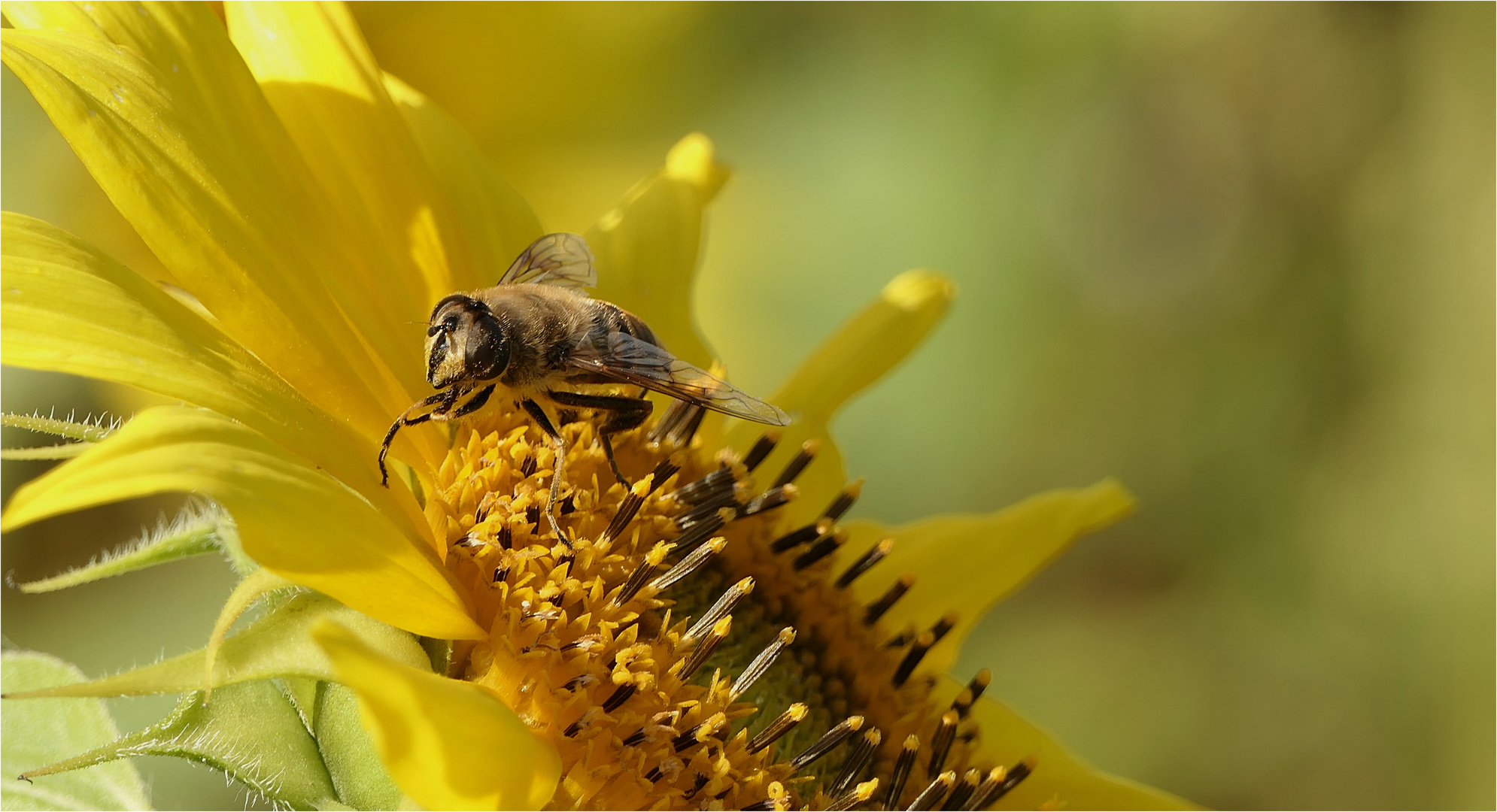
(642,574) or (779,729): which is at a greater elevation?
(642,574)

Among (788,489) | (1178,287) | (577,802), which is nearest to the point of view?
(577,802)

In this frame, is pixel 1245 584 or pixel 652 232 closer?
pixel 652 232

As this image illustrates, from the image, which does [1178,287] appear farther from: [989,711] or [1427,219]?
[989,711]

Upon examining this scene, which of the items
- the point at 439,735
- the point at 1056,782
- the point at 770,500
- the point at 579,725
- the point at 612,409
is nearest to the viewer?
the point at 439,735

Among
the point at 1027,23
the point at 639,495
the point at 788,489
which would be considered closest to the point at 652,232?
the point at 788,489

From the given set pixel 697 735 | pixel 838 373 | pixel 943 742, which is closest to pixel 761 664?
pixel 697 735

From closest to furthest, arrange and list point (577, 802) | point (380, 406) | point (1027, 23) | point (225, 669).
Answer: point (225, 669), point (577, 802), point (380, 406), point (1027, 23)

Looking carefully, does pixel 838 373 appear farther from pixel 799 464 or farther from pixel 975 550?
pixel 975 550
